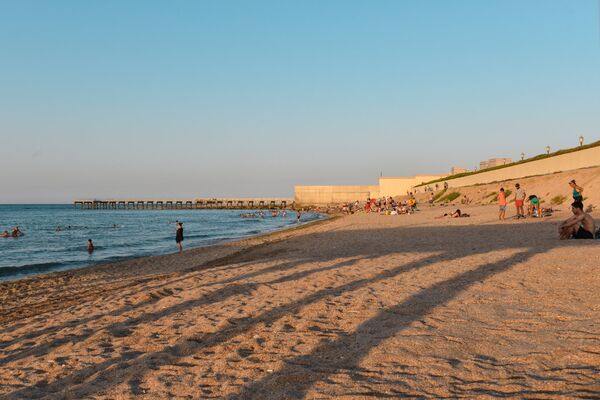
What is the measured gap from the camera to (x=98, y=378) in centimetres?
445

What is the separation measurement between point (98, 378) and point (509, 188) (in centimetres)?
4016

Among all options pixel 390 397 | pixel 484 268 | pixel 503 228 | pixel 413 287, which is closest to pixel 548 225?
pixel 503 228

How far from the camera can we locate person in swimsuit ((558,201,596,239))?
12.8m

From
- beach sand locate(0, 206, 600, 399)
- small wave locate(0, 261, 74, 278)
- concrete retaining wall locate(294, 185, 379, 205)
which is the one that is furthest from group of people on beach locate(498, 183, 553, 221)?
concrete retaining wall locate(294, 185, 379, 205)

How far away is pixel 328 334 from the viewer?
216 inches

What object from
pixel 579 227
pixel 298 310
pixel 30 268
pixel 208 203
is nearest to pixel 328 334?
pixel 298 310

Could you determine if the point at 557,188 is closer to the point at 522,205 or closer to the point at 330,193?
the point at 522,205

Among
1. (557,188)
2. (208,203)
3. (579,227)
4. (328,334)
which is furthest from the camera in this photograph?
(208,203)

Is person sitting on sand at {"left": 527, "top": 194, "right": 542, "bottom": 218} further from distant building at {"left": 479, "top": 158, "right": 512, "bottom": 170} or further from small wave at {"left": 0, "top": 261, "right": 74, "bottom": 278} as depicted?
distant building at {"left": 479, "top": 158, "right": 512, "bottom": 170}

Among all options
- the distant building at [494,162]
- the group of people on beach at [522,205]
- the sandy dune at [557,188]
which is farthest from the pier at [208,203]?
the group of people on beach at [522,205]

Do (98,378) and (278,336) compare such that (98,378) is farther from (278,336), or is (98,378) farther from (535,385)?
(535,385)

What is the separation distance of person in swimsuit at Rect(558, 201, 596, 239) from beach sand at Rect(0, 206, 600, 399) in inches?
93.7

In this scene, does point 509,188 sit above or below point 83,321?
above

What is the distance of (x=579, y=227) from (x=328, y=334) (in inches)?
416
